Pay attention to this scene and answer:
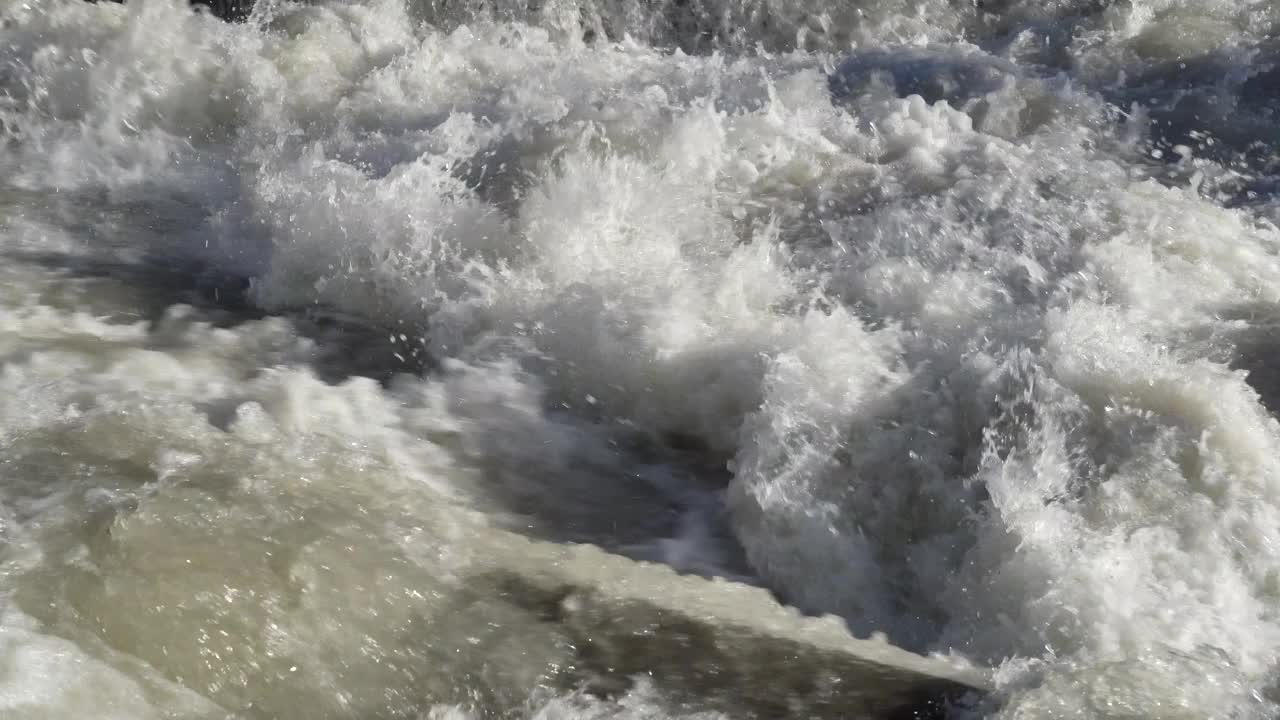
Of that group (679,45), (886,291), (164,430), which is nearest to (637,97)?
(886,291)

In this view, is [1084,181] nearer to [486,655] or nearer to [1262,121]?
[1262,121]

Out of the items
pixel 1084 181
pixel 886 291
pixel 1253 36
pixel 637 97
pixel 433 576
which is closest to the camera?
pixel 433 576

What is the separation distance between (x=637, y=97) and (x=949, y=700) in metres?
3.17

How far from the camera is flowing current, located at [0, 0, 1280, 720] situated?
2.45 m

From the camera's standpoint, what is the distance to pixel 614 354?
3.72 metres

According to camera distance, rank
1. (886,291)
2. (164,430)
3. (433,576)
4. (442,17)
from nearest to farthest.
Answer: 1. (433,576)
2. (164,430)
3. (886,291)
4. (442,17)

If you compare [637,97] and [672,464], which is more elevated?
[637,97]

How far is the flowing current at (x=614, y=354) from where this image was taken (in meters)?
2.45

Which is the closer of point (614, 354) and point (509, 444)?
point (509, 444)

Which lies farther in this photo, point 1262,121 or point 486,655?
point 1262,121

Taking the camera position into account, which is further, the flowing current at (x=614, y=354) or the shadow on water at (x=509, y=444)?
the shadow on water at (x=509, y=444)

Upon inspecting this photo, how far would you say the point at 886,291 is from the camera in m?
3.91

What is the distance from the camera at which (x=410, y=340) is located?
393 cm

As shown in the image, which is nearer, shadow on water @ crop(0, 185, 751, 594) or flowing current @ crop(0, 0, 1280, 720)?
flowing current @ crop(0, 0, 1280, 720)
